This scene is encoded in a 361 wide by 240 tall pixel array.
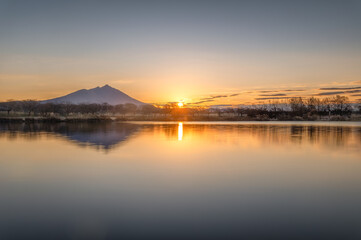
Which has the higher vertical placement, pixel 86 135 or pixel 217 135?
pixel 86 135

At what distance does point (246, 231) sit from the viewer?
4.96 metres

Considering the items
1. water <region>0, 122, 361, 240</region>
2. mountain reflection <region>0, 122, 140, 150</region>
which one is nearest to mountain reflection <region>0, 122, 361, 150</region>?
mountain reflection <region>0, 122, 140, 150</region>

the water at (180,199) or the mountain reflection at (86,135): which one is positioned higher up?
the mountain reflection at (86,135)

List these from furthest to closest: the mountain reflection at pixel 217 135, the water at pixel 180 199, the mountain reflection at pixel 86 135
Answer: the mountain reflection at pixel 217 135, the mountain reflection at pixel 86 135, the water at pixel 180 199

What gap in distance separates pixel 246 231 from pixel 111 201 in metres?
3.41

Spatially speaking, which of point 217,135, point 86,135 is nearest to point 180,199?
point 217,135

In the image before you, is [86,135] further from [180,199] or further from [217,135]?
[180,199]

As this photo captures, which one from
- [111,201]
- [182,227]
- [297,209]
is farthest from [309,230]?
[111,201]

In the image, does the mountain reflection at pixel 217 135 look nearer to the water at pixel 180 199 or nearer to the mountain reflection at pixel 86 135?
the mountain reflection at pixel 86 135

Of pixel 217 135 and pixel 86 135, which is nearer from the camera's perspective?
pixel 86 135

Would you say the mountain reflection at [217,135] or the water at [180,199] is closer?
the water at [180,199]

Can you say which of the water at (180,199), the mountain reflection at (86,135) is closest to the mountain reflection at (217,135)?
the mountain reflection at (86,135)

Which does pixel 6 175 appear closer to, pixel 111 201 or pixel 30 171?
pixel 30 171

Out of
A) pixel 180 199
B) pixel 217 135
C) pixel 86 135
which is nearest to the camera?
pixel 180 199
